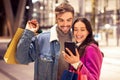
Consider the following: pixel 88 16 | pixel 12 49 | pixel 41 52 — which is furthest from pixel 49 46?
pixel 88 16

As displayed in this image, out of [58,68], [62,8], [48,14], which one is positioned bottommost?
[48,14]

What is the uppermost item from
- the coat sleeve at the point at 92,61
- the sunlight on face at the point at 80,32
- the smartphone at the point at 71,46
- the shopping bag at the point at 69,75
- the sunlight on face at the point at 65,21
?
the sunlight on face at the point at 65,21

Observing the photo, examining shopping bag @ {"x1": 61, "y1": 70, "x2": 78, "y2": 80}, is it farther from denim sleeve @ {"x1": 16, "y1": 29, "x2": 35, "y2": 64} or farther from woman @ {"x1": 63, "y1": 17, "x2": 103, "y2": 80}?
denim sleeve @ {"x1": 16, "y1": 29, "x2": 35, "y2": 64}

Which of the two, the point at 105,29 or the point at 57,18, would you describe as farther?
the point at 105,29

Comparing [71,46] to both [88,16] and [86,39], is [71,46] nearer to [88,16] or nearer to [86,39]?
[86,39]

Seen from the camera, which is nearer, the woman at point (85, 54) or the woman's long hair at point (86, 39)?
the woman at point (85, 54)

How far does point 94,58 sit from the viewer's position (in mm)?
2705

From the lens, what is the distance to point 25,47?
9.75 ft

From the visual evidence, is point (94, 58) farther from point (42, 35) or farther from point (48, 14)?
point (48, 14)

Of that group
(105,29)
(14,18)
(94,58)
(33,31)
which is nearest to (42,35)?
(33,31)

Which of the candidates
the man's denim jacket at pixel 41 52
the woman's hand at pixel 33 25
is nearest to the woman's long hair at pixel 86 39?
the man's denim jacket at pixel 41 52

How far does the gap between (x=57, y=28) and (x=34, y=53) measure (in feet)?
0.98

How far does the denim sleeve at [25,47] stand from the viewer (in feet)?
9.70

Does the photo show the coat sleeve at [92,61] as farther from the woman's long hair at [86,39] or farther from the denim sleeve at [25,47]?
the denim sleeve at [25,47]
